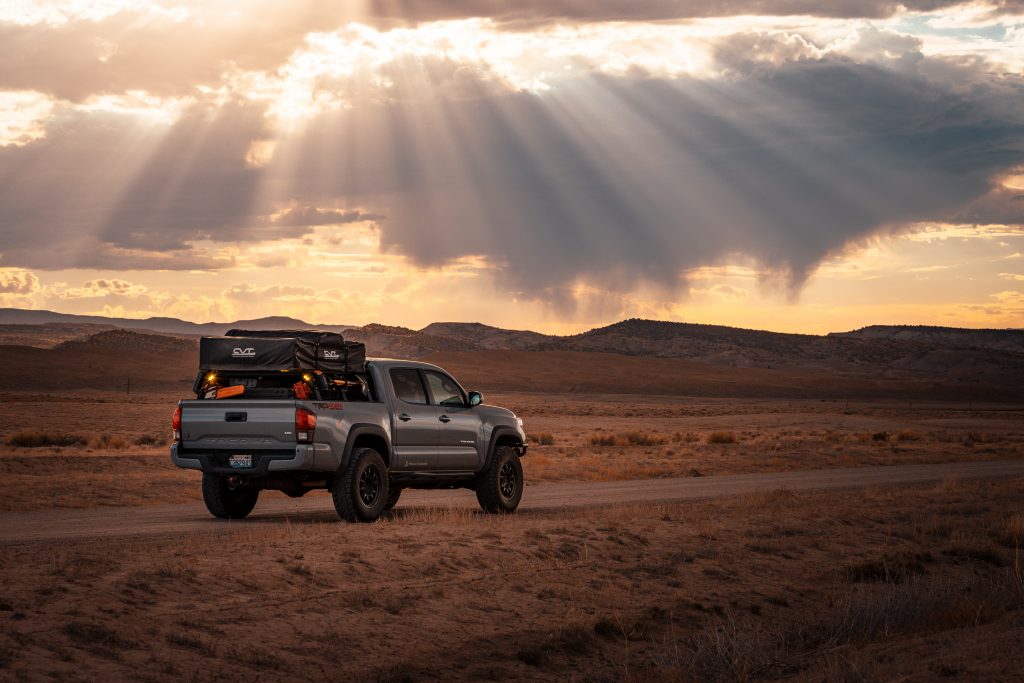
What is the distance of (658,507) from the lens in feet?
68.2

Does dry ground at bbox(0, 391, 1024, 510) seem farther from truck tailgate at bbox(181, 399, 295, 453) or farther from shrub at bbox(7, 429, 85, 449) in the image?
truck tailgate at bbox(181, 399, 295, 453)

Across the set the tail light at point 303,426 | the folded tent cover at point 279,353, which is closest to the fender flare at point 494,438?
the folded tent cover at point 279,353

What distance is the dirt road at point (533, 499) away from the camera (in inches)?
688

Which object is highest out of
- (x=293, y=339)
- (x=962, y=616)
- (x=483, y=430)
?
(x=293, y=339)

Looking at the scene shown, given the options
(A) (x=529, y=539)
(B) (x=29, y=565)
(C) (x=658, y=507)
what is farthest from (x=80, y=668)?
(C) (x=658, y=507)

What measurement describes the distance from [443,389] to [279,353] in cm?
304

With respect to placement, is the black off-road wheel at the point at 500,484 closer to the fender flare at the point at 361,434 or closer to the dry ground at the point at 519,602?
the dry ground at the point at 519,602

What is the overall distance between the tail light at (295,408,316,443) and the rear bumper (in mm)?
83

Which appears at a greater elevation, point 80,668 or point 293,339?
point 293,339

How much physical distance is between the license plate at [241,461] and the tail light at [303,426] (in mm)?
805

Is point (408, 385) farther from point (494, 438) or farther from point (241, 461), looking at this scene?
point (241, 461)

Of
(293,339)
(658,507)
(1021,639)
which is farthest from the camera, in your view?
(658,507)

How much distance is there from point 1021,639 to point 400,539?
736 centimetres

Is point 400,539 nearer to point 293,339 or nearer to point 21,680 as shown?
point 293,339
